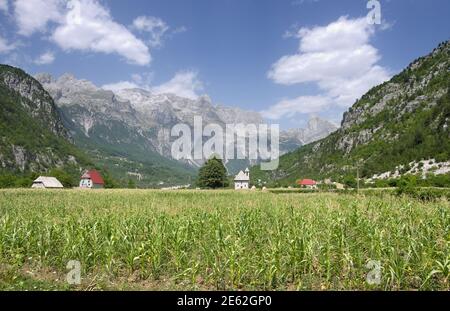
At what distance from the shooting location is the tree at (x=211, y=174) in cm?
8838

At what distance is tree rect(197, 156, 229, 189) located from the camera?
88.4 metres

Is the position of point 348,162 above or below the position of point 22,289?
above

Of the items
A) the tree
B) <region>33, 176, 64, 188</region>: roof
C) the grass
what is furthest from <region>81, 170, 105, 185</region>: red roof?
the grass

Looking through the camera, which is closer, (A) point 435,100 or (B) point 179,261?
(B) point 179,261

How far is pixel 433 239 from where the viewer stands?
35.8ft

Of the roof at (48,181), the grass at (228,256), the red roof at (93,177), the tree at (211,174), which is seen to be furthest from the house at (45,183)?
the grass at (228,256)

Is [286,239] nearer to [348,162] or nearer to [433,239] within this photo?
[433,239]

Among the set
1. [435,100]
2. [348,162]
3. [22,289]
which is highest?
[435,100]

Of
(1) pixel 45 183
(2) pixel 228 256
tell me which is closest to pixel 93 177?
(1) pixel 45 183

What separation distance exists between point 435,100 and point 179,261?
201 m

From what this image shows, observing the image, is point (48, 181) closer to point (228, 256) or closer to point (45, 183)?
point (45, 183)
